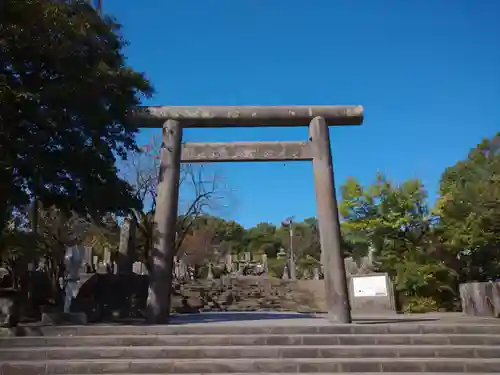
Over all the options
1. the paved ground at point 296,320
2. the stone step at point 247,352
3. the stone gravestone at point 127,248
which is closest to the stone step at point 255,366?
the stone step at point 247,352

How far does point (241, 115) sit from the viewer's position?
9898 millimetres

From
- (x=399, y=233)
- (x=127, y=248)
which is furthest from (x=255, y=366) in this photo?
(x=399, y=233)

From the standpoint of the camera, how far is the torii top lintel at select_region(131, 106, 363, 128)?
9.84 meters

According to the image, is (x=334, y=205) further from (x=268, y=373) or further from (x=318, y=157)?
(x=268, y=373)

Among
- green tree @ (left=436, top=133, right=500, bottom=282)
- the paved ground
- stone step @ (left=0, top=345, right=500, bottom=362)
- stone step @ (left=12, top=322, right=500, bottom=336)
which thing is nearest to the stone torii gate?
the paved ground

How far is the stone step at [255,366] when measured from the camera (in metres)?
6.04

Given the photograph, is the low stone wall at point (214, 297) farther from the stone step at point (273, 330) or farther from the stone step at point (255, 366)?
the stone step at point (255, 366)

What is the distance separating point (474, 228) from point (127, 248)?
13.1 m

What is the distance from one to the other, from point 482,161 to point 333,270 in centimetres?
1905

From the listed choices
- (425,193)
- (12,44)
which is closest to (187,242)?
(425,193)

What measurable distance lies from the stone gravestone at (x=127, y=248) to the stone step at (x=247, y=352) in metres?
6.94

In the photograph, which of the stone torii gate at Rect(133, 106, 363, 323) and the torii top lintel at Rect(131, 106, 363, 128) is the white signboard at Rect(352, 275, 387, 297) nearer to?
the stone torii gate at Rect(133, 106, 363, 323)

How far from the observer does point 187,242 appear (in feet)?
132

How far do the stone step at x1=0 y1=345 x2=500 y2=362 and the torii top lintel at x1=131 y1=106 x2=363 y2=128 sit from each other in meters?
5.38
